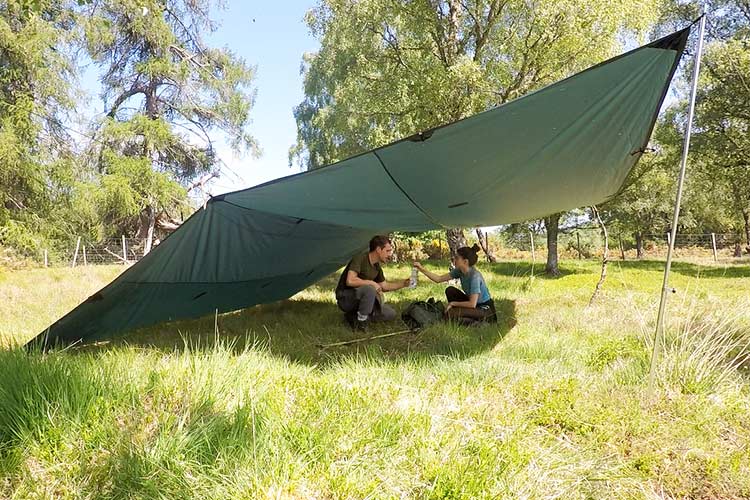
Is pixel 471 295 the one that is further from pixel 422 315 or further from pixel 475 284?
pixel 422 315

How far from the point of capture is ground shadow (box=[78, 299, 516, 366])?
9.24 ft

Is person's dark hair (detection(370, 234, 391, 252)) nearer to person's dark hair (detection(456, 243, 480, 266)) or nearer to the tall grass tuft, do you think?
person's dark hair (detection(456, 243, 480, 266))

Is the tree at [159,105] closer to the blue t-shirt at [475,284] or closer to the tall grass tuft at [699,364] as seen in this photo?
the blue t-shirt at [475,284]

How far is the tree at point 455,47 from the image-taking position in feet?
18.9

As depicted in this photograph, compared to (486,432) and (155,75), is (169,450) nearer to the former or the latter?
(486,432)

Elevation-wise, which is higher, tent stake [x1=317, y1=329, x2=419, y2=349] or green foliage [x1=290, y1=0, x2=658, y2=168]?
green foliage [x1=290, y1=0, x2=658, y2=168]

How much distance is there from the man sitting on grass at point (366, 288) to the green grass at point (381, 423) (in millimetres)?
858

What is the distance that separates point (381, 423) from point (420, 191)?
1.48m

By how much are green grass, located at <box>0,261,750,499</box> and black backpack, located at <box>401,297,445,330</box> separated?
31.8 inches

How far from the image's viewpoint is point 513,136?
6.98 ft

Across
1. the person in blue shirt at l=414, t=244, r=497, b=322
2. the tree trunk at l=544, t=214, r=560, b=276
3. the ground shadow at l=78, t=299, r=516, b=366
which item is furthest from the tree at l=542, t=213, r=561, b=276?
the person in blue shirt at l=414, t=244, r=497, b=322

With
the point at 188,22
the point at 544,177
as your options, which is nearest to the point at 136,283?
the point at 544,177

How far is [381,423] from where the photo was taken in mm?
1631

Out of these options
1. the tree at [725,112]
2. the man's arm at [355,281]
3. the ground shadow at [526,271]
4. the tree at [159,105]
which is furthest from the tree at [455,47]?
the tree at [159,105]
